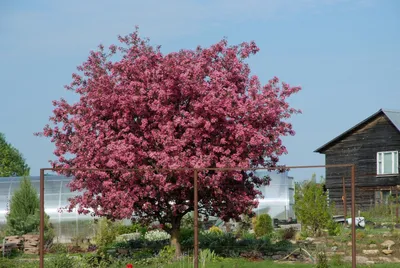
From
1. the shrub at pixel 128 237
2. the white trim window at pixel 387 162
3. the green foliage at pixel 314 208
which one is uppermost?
the white trim window at pixel 387 162

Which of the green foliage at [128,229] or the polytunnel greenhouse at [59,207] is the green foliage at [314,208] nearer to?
the green foliage at [128,229]

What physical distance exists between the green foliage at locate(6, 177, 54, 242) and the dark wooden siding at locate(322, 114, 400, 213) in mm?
21230

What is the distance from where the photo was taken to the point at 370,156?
148 ft

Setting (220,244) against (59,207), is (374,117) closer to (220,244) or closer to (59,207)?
(59,207)

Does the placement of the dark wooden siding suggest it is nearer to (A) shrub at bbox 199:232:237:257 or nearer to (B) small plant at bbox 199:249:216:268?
(A) shrub at bbox 199:232:237:257

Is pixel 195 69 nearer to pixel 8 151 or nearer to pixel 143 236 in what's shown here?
pixel 143 236

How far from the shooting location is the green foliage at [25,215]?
28.1 meters

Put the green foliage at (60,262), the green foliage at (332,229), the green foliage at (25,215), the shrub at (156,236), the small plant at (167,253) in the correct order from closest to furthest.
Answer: the green foliage at (60,262), the small plant at (167,253), the shrub at (156,236), the green foliage at (332,229), the green foliage at (25,215)

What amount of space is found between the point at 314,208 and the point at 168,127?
29.4 feet

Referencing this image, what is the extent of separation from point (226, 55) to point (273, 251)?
5744 millimetres

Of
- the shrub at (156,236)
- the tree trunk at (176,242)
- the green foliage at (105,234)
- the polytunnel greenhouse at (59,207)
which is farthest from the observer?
the polytunnel greenhouse at (59,207)

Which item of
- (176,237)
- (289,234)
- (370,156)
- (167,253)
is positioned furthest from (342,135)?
(167,253)

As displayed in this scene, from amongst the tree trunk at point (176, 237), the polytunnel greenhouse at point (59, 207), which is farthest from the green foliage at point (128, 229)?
the tree trunk at point (176, 237)

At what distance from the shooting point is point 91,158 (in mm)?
19859
